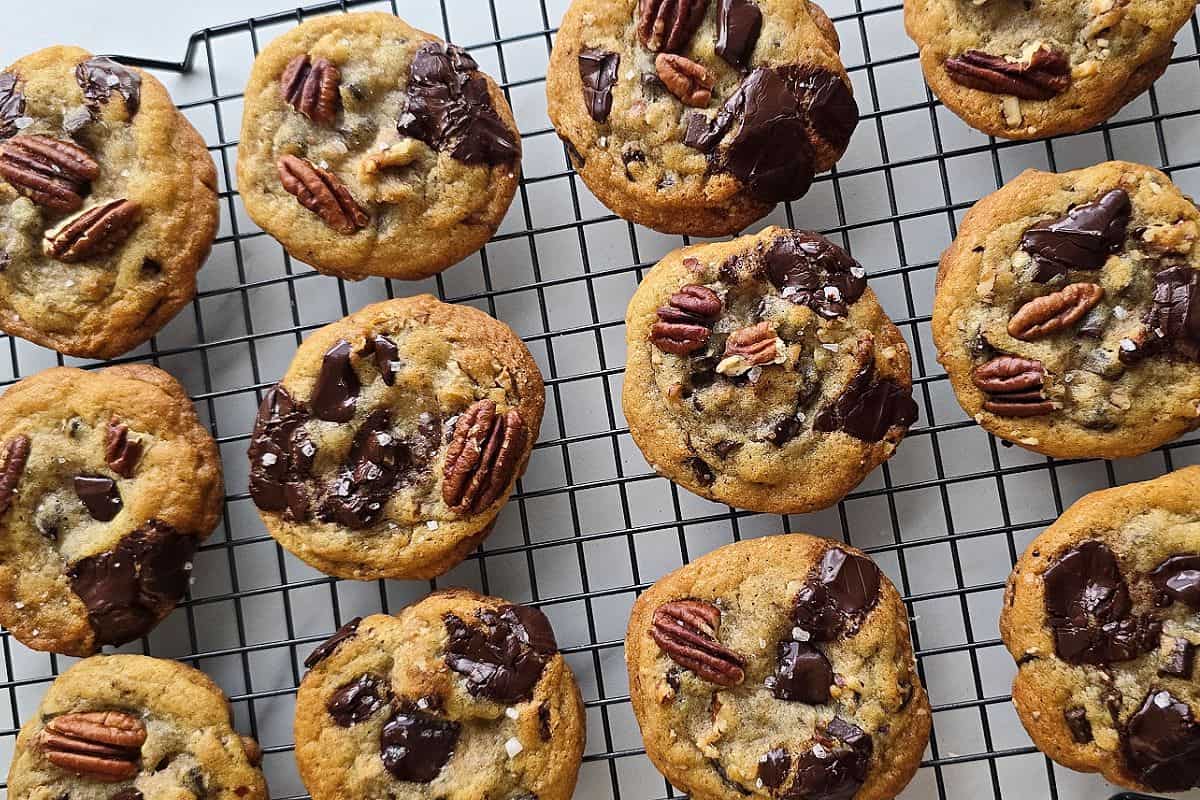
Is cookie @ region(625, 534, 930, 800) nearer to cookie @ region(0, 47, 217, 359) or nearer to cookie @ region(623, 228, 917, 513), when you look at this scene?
cookie @ region(623, 228, 917, 513)

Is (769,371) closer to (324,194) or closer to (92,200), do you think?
(324,194)

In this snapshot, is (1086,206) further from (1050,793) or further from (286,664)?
(286,664)

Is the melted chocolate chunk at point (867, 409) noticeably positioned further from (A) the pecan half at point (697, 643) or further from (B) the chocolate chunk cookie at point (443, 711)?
(B) the chocolate chunk cookie at point (443, 711)

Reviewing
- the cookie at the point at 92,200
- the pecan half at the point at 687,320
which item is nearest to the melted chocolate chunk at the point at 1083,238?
the pecan half at the point at 687,320

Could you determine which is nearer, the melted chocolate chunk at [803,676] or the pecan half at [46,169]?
the melted chocolate chunk at [803,676]

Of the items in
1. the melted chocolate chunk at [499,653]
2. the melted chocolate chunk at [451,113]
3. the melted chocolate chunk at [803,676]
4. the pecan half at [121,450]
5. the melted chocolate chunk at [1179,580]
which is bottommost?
the melted chocolate chunk at [803,676]

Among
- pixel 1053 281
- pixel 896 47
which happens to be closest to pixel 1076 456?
pixel 1053 281

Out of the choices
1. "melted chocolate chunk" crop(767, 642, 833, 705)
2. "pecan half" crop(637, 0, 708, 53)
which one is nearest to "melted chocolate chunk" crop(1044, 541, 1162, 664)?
"melted chocolate chunk" crop(767, 642, 833, 705)
